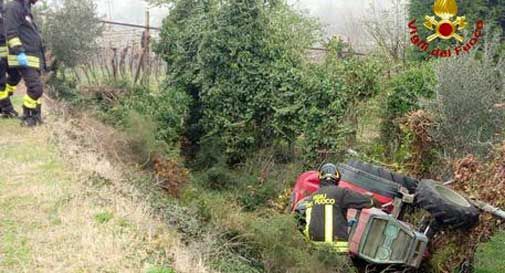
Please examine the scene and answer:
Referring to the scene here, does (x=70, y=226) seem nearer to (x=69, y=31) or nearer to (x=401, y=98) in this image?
(x=401, y=98)

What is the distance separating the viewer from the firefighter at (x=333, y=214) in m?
6.48

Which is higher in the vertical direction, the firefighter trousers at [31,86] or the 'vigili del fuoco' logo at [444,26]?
the 'vigili del fuoco' logo at [444,26]

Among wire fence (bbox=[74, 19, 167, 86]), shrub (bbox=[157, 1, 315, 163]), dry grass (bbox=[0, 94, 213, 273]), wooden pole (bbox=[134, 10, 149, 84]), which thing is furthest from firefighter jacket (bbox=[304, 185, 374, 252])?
wooden pole (bbox=[134, 10, 149, 84])

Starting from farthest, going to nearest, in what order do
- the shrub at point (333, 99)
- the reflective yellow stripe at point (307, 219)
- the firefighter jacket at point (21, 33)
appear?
1. the shrub at point (333, 99)
2. the firefighter jacket at point (21, 33)
3. the reflective yellow stripe at point (307, 219)

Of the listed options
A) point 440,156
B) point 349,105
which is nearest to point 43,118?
point 349,105

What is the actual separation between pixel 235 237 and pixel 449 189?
2457 millimetres

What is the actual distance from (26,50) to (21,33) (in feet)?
0.85

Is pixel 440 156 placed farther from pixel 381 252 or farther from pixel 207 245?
pixel 207 245

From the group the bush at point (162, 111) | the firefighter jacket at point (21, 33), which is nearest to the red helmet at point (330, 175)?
the bush at point (162, 111)

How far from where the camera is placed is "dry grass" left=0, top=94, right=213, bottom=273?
13.7ft

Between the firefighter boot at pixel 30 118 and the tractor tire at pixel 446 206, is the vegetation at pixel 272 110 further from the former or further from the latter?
the firefighter boot at pixel 30 118

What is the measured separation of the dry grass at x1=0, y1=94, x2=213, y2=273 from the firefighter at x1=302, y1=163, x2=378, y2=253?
206 centimetres

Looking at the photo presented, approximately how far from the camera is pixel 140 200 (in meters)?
6.04

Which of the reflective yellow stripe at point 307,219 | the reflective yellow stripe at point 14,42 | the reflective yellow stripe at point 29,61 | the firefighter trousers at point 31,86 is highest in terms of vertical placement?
the reflective yellow stripe at point 14,42
